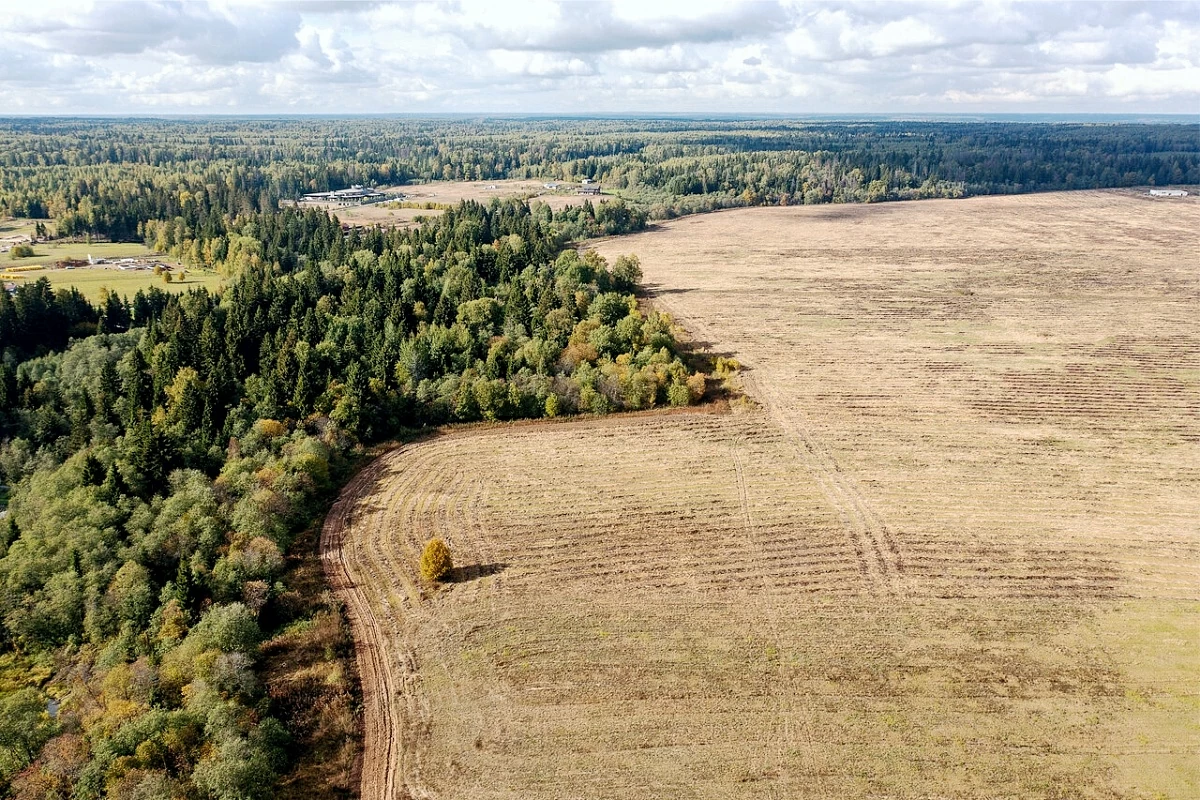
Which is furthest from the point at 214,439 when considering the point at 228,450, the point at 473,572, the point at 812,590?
the point at 812,590

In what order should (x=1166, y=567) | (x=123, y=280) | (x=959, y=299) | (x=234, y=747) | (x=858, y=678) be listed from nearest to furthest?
(x=234, y=747)
(x=858, y=678)
(x=1166, y=567)
(x=959, y=299)
(x=123, y=280)

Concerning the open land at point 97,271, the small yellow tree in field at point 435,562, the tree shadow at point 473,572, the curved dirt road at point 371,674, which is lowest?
the curved dirt road at point 371,674

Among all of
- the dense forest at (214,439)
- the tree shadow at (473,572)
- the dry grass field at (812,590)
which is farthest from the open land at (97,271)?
the tree shadow at (473,572)

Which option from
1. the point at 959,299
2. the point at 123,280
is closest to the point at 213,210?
the point at 123,280

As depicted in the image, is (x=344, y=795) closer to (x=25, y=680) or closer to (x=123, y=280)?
(x=25, y=680)

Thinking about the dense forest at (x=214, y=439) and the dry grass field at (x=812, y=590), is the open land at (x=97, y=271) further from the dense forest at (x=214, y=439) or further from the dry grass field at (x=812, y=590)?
the dry grass field at (x=812, y=590)

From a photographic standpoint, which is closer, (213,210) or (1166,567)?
(1166,567)

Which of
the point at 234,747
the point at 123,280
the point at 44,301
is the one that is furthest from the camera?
the point at 123,280
